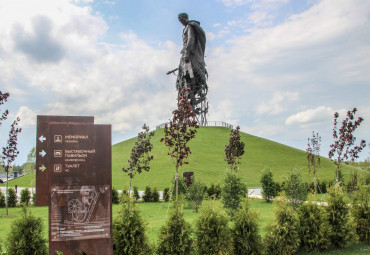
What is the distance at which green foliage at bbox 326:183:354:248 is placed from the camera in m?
9.56

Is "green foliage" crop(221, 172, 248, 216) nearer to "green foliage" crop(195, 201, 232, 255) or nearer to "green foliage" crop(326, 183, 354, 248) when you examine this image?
"green foliage" crop(326, 183, 354, 248)

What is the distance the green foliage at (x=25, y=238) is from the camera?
23.3ft

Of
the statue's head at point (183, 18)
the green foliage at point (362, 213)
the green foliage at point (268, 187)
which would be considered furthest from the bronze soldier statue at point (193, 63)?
the green foliage at point (362, 213)

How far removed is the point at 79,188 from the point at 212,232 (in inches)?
130

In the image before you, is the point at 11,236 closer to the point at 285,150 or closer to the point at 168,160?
the point at 168,160

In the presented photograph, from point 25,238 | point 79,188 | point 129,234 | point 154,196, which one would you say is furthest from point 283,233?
point 154,196

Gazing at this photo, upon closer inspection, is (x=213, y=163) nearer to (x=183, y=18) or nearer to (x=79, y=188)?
(x=183, y=18)

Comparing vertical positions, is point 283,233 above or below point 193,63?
below

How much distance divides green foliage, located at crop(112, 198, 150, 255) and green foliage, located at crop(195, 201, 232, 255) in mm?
1299

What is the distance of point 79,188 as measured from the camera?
7.03 metres

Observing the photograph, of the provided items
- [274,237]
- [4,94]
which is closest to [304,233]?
[274,237]

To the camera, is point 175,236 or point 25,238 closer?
point 25,238

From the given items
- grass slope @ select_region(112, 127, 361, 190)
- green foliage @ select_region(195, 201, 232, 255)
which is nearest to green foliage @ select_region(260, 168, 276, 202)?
grass slope @ select_region(112, 127, 361, 190)

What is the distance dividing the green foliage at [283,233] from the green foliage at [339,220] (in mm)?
1757
